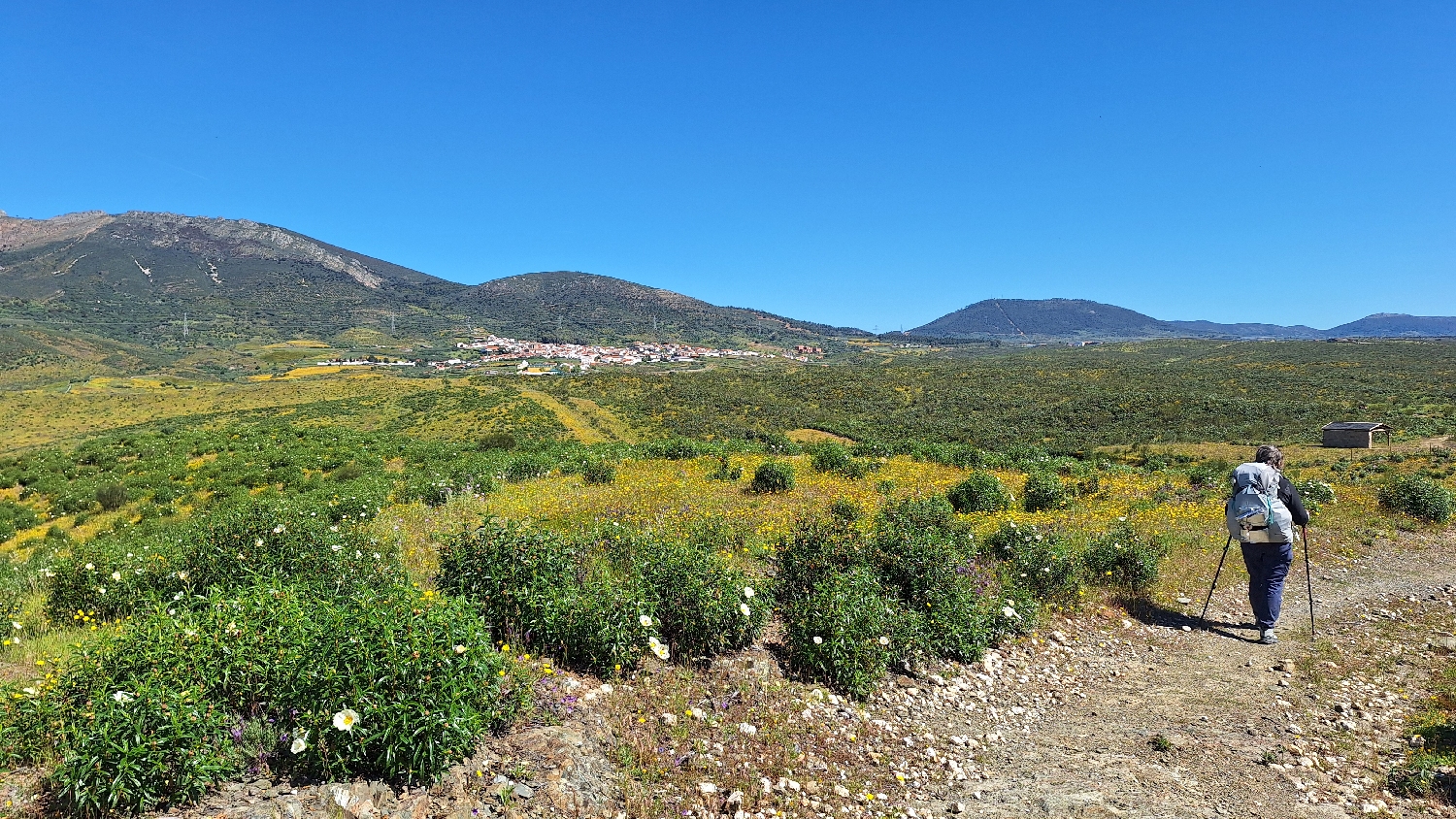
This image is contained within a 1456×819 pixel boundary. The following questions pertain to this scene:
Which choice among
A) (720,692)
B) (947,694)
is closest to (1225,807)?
(947,694)

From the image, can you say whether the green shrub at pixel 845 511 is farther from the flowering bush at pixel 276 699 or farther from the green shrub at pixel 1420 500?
the green shrub at pixel 1420 500

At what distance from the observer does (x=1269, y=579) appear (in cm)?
691

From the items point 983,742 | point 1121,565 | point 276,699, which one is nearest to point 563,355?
point 1121,565

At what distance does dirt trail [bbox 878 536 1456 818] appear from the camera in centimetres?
426

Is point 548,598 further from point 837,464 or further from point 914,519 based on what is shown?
point 837,464

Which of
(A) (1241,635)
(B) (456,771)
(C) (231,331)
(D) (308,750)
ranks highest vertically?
(C) (231,331)

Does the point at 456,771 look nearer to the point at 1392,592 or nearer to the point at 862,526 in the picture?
the point at 862,526

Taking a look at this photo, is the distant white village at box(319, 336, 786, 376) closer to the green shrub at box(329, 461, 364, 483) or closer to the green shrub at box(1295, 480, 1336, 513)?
the green shrub at box(329, 461, 364, 483)

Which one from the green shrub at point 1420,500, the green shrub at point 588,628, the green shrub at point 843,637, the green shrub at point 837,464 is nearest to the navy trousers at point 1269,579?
the green shrub at point 843,637

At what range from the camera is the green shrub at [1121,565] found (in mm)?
8188

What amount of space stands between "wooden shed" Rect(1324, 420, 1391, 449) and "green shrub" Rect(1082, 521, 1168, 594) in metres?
35.9

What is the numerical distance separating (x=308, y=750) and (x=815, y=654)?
3.89 metres

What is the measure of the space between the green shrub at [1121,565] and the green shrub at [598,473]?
11999 millimetres

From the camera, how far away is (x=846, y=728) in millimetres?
4965
